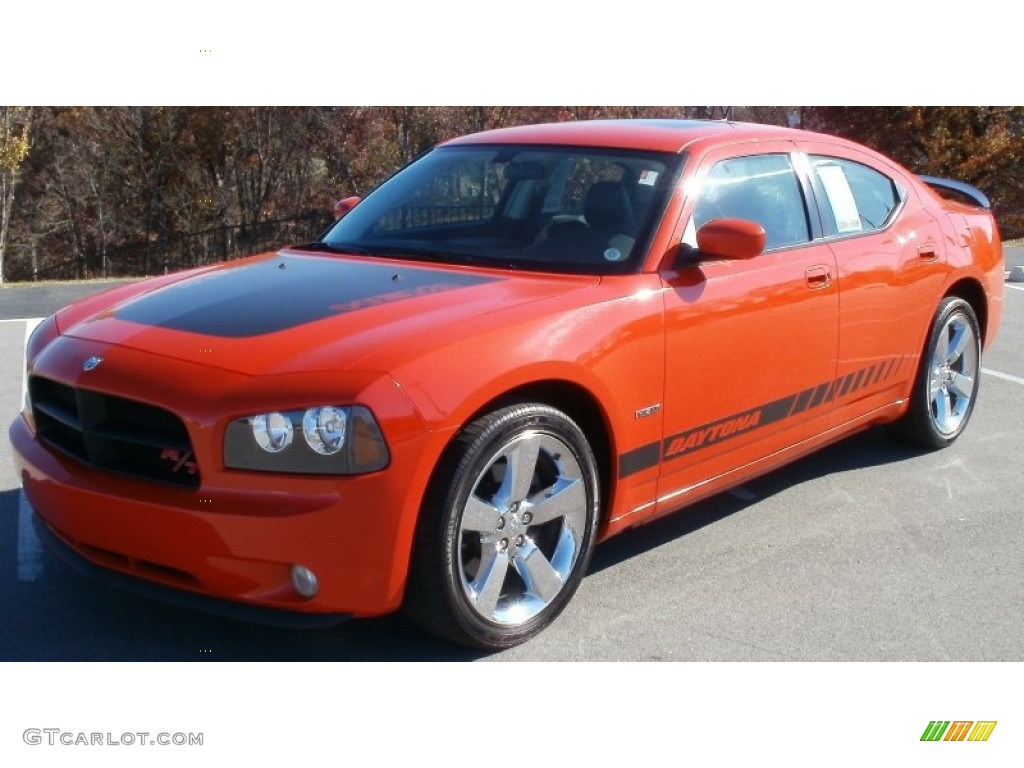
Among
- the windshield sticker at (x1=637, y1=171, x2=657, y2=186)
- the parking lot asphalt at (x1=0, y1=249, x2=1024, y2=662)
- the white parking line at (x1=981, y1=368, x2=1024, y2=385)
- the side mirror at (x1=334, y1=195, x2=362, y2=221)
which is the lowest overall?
the parking lot asphalt at (x1=0, y1=249, x2=1024, y2=662)

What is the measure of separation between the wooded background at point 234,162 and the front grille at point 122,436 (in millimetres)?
16937

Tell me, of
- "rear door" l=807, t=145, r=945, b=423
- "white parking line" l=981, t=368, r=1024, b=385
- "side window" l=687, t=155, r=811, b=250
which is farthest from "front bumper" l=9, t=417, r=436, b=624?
"white parking line" l=981, t=368, r=1024, b=385

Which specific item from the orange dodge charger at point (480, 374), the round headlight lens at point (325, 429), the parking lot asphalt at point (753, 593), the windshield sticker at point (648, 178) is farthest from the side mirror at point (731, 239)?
the round headlight lens at point (325, 429)

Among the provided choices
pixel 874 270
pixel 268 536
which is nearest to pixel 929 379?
pixel 874 270

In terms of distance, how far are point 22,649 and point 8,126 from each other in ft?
57.4

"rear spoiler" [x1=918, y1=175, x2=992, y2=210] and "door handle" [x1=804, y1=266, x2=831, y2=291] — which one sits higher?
"rear spoiler" [x1=918, y1=175, x2=992, y2=210]

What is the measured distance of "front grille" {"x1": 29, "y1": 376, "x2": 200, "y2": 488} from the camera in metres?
3.44

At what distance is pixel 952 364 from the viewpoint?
6.14 m

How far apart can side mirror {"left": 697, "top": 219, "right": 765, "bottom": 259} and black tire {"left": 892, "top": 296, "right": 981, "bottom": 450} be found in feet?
6.55

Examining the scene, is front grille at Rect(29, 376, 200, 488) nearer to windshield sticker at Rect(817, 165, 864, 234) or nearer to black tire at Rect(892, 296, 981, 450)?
windshield sticker at Rect(817, 165, 864, 234)

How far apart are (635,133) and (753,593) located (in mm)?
1953

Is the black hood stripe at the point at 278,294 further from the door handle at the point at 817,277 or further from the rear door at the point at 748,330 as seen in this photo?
the door handle at the point at 817,277

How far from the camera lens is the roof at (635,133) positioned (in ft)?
15.6
